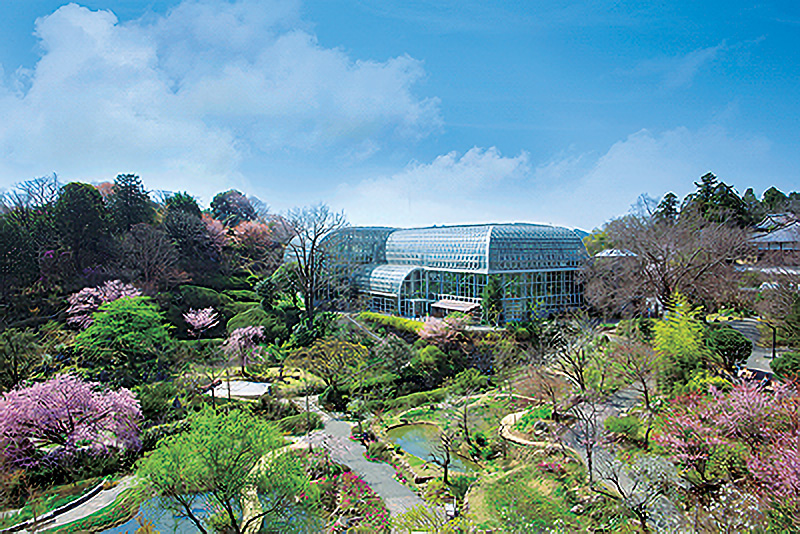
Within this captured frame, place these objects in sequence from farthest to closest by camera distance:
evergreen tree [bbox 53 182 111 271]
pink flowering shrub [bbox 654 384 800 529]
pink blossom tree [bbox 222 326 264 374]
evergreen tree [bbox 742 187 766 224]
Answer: evergreen tree [bbox 742 187 766 224] → evergreen tree [bbox 53 182 111 271] → pink blossom tree [bbox 222 326 264 374] → pink flowering shrub [bbox 654 384 800 529]

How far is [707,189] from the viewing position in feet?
155

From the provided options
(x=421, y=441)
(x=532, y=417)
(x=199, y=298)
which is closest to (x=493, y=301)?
(x=532, y=417)

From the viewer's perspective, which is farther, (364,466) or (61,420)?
(364,466)

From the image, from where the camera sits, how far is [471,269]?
114 ft

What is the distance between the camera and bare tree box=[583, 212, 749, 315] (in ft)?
97.2

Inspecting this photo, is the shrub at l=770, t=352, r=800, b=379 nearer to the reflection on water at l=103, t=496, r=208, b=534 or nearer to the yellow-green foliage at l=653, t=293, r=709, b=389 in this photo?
the yellow-green foliage at l=653, t=293, r=709, b=389

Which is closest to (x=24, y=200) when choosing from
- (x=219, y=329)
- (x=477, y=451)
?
(x=219, y=329)

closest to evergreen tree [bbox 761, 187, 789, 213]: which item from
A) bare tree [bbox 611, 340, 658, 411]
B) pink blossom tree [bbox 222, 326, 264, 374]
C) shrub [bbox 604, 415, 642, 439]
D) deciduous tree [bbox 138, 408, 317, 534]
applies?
bare tree [bbox 611, 340, 658, 411]

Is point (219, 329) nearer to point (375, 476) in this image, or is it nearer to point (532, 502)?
point (375, 476)

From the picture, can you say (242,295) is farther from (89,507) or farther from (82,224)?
(89,507)

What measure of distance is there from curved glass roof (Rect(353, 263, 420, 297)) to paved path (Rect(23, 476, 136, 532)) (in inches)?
1026

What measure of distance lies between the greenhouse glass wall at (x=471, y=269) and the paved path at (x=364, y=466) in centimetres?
1703

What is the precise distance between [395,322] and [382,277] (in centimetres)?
802

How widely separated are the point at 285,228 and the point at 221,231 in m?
16.4
